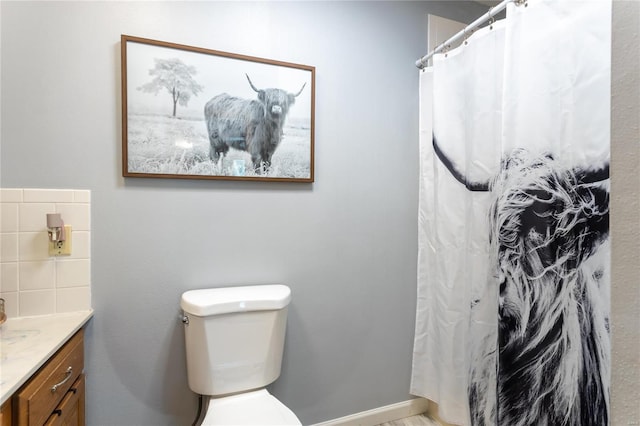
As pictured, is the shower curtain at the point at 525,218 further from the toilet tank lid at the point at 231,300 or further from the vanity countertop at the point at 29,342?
the vanity countertop at the point at 29,342

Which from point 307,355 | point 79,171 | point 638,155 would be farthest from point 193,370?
point 638,155

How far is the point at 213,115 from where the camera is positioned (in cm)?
143

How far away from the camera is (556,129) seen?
1085 mm

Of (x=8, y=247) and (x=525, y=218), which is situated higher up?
(x=525, y=218)

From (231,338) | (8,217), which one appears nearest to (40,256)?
(8,217)

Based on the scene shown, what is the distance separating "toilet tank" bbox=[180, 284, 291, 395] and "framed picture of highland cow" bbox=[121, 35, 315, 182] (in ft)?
1.75

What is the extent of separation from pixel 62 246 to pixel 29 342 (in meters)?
0.38

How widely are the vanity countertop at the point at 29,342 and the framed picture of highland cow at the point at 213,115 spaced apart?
0.60 m

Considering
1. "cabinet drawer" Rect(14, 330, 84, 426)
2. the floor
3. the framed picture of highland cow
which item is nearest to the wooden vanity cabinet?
"cabinet drawer" Rect(14, 330, 84, 426)

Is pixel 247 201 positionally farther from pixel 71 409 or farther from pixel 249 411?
pixel 71 409

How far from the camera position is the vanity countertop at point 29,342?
0.82 m

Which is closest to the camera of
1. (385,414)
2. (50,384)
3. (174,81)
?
(50,384)

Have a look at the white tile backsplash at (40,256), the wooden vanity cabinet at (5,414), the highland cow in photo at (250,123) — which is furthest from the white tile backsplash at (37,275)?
the highland cow in photo at (250,123)

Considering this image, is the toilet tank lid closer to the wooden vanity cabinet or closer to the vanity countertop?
the vanity countertop
